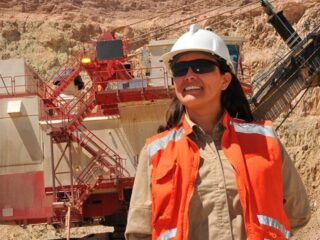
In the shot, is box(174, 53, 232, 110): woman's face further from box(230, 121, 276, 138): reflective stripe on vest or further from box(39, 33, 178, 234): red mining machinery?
box(39, 33, 178, 234): red mining machinery

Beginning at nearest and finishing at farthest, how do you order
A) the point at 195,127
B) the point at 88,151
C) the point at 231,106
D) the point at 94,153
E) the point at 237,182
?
the point at 237,182
the point at 195,127
the point at 231,106
the point at 94,153
the point at 88,151

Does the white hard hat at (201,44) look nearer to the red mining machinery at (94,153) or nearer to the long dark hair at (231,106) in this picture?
the long dark hair at (231,106)

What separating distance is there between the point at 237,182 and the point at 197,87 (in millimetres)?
632

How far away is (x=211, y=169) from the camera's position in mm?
4023

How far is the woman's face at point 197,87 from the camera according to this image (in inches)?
166

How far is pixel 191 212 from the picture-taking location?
3973mm

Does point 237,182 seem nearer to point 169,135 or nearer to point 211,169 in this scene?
point 211,169

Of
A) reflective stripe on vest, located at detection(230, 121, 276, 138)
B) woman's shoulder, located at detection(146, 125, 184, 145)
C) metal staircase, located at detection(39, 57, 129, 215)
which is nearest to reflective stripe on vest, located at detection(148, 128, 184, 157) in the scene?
woman's shoulder, located at detection(146, 125, 184, 145)

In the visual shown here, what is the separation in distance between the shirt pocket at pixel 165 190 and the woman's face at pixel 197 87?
0.39m

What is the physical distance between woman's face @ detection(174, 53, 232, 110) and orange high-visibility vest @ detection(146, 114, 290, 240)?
0.16 meters

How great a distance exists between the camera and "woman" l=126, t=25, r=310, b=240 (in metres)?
3.94

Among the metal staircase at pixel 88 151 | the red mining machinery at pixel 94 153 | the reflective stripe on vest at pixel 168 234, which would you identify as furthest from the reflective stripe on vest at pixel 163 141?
the metal staircase at pixel 88 151

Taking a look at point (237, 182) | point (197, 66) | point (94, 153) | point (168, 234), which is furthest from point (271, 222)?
point (94, 153)

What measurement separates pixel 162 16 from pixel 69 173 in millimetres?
40261
